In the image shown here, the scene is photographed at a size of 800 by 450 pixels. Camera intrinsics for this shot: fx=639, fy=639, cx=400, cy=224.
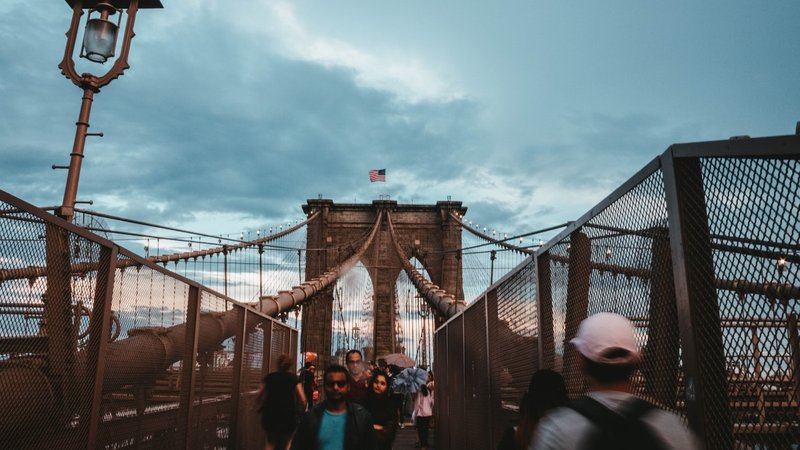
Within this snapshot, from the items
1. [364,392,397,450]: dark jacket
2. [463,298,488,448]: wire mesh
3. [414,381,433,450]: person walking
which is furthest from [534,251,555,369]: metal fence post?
[414,381,433,450]: person walking

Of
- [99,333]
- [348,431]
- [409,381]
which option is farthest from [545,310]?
[409,381]

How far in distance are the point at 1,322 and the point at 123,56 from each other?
249cm

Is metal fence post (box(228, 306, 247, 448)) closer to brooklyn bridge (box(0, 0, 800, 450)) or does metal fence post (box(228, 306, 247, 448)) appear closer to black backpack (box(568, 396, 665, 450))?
brooklyn bridge (box(0, 0, 800, 450))

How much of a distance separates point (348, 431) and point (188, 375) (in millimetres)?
1929

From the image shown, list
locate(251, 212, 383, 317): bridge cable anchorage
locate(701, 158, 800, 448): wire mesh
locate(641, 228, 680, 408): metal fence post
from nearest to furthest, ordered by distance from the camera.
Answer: locate(701, 158, 800, 448): wire mesh < locate(641, 228, 680, 408): metal fence post < locate(251, 212, 383, 317): bridge cable anchorage

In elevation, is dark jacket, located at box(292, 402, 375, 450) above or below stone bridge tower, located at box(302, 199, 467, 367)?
below

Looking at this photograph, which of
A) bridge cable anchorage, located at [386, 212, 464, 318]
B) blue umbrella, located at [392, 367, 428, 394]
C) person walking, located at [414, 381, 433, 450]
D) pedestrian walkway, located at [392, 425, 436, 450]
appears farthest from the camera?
bridge cable anchorage, located at [386, 212, 464, 318]

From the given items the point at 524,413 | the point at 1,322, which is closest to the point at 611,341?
the point at 524,413

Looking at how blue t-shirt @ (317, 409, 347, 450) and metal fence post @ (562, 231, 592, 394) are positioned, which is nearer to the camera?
metal fence post @ (562, 231, 592, 394)

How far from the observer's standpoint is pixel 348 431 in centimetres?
294

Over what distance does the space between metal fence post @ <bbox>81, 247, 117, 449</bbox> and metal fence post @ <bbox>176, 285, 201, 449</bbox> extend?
4.63ft

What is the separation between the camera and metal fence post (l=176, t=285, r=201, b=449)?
4.31m

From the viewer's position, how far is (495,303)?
14.3ft

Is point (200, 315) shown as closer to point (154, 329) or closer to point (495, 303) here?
point (154, 329)
